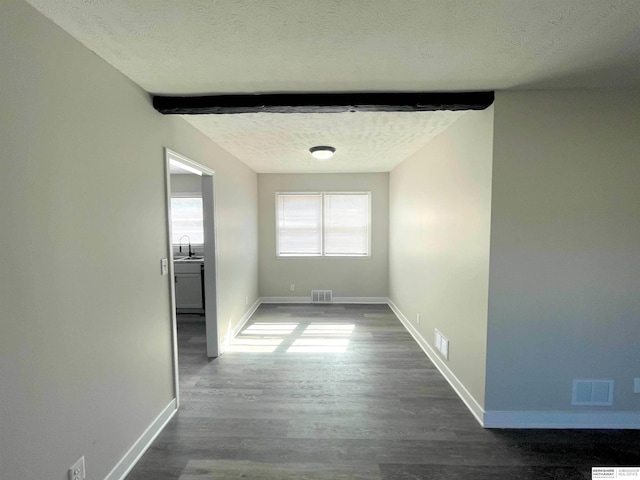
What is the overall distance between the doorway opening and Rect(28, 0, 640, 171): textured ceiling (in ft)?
2.55

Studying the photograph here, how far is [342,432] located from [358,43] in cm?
246

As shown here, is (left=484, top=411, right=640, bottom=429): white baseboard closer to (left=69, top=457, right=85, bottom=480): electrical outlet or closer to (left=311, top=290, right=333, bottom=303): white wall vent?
(left=69, top=457, right=85, bottom=480): electrical outlet

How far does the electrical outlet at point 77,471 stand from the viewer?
1343 millimetres

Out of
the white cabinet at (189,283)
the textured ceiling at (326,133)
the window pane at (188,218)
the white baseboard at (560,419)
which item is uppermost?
the textured ceiling at (326,133)

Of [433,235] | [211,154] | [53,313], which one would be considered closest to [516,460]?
[433,235]

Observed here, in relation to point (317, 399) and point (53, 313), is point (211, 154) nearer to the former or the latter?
point (53, 313)

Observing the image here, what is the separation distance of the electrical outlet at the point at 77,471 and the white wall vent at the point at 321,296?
4037 millimetres

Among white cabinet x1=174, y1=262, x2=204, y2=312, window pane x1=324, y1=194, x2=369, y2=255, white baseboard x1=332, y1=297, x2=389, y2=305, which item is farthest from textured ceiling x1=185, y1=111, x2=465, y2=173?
white baseboard x1=332, y1=297, x2=389, y2=305

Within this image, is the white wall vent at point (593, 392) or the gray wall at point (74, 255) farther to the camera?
the white wall vent at point (593, 392)

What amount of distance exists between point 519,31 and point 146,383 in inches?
118

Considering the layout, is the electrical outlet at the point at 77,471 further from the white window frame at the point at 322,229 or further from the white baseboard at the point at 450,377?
the white window frame at the point at 322,229

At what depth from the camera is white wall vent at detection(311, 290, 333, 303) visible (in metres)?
5.29

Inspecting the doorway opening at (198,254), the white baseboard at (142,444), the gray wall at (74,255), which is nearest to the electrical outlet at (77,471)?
the gray wall at (74,255)

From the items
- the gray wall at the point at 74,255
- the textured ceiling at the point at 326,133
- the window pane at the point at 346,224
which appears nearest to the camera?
the gray wall at the point at 74,255
